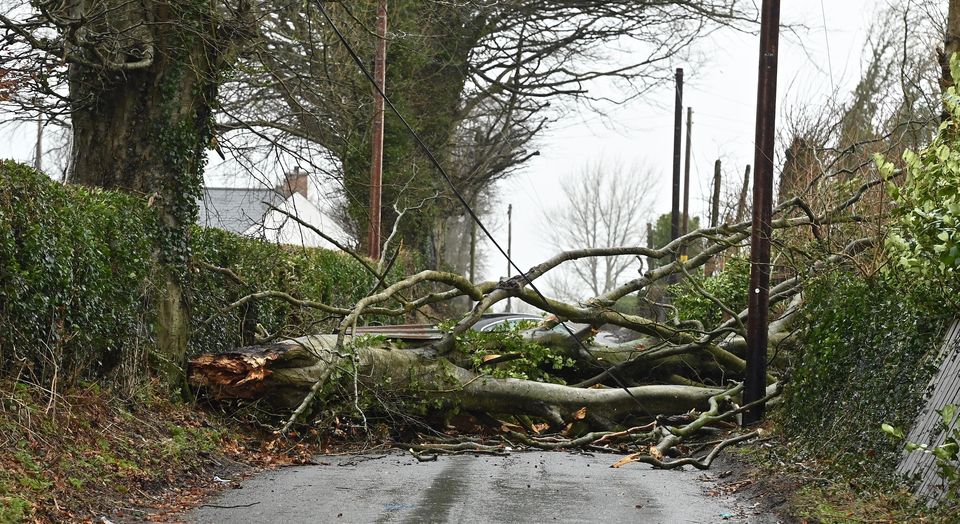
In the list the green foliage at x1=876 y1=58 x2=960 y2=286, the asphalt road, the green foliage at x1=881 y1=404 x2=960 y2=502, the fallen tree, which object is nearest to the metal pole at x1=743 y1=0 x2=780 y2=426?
the fallen tree

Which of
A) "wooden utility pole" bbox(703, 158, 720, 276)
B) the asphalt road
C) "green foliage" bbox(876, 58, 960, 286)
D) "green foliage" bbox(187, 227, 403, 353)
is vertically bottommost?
the asphalt road

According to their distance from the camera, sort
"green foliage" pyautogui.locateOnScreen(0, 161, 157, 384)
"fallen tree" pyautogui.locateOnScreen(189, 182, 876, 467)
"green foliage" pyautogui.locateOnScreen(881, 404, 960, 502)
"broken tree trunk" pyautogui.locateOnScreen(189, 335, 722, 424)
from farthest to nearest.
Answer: "fallen tree" pyautogui.locateOnScreen(189, 182, 876, 467) < "broken tree trunk" pyautogui.locateOnScreen(189, 335, 722, 424) < "green foliage" pyautogui.locateOnScreen(0, 161, 157, 384) < "green foliage" pyautogui.locateOnScreen(881, 404, 960, 502)

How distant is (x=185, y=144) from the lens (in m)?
12.6

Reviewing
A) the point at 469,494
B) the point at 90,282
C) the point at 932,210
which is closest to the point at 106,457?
the point at 90,282

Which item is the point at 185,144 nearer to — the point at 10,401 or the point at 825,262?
the point at 10,401

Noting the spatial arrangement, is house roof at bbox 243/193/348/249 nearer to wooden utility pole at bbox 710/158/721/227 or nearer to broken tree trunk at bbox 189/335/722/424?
broken tree trunk at bbox 189/335/722/424

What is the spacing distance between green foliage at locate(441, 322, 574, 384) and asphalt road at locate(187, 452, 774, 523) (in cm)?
251

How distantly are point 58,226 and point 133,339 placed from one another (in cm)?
222

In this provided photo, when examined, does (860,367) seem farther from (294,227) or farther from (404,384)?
(294,227)

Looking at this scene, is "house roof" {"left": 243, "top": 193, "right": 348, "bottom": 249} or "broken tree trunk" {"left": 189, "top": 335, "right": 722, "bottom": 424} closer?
"broken tree trunk" {"left": 189, "top": 335, "right": 722, "bottom": 424}

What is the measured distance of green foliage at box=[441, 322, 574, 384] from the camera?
14672 mm

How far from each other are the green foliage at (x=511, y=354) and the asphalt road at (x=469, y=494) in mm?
2513

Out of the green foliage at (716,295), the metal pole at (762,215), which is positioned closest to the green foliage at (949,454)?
the metal pole at (762,215)

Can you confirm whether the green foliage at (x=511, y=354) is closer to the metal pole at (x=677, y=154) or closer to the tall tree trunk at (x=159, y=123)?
the tall tree trunk at (x=159, y=123)
